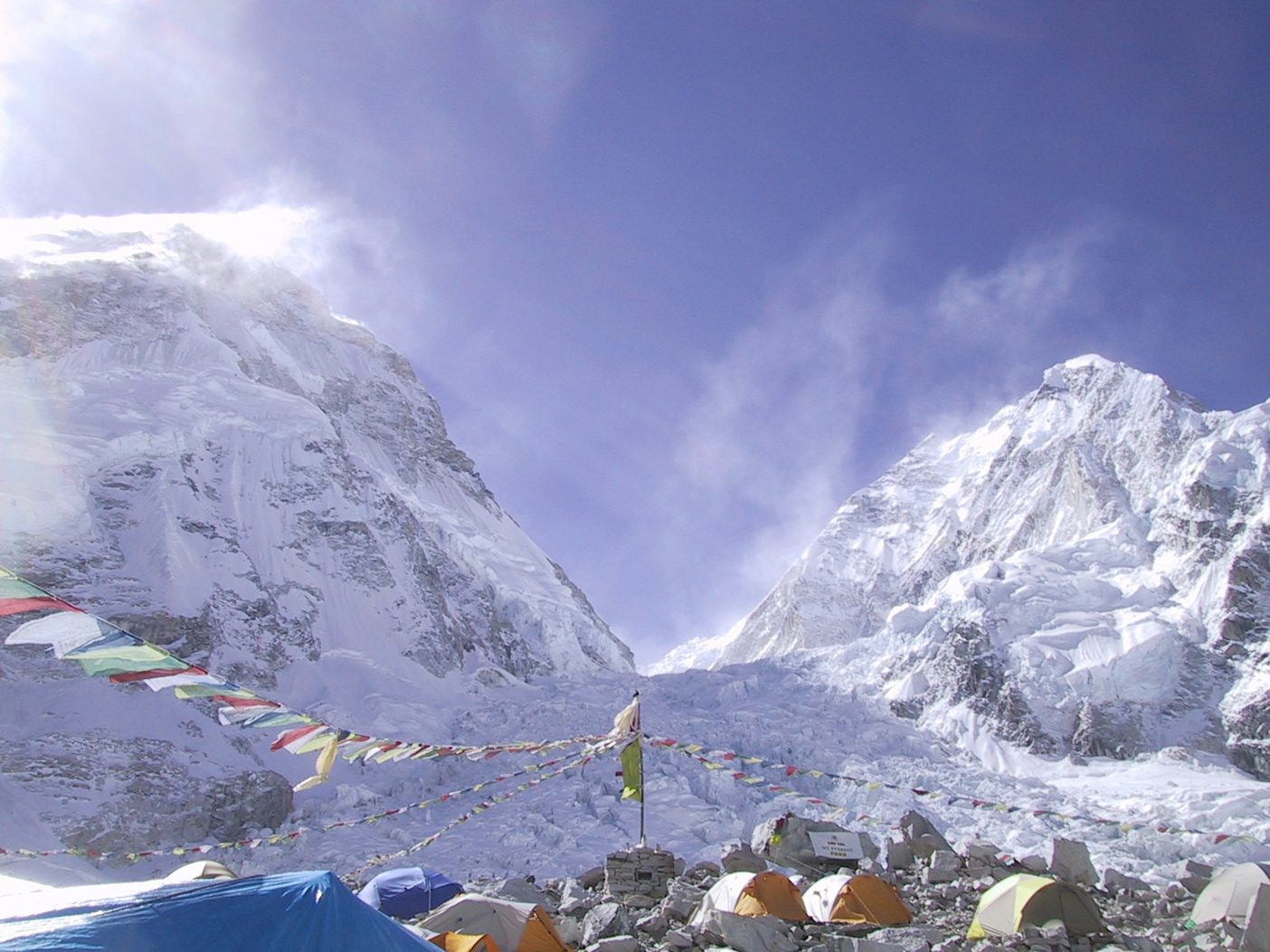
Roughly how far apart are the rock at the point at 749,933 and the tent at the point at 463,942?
2847 millimetres

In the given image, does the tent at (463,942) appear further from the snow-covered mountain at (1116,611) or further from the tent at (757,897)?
the snow-covered mountain at (1116,611)

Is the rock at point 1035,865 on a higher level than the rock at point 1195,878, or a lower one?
higher

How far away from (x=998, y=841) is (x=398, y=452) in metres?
61.5

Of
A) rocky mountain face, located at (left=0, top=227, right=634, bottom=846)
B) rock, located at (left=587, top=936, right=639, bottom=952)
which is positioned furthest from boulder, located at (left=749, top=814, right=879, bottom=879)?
rocky mountain face, located at (left=0, top=227, right=634, bottom=846)

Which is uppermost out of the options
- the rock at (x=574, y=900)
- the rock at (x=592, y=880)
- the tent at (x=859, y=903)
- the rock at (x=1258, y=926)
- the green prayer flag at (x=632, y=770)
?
the green prayer flag at (x=632, y=770)

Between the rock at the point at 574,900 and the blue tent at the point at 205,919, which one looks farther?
the rock at the point at 574,900

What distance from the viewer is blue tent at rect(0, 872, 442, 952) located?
5688 mm

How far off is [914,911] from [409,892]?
335 inches

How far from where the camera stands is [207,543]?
46.6 m

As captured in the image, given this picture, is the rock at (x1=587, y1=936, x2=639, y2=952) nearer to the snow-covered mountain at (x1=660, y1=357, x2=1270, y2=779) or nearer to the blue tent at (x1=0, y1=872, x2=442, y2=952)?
the blue tent at (x1=0, y1=872, x2=442, y2=952)

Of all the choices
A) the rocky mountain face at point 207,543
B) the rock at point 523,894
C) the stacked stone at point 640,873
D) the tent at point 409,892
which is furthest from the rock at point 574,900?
the rocky mountain face at point 207,543

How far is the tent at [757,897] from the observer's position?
42.4ft

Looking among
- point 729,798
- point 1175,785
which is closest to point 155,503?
point 729,798

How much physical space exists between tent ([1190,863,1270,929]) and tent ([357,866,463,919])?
11766mm
